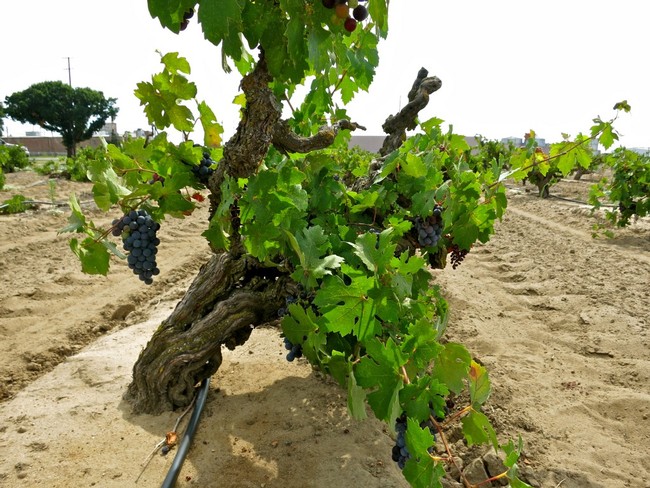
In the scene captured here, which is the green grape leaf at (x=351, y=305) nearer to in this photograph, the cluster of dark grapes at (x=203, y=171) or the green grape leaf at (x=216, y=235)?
the green grape leaf at (x=216, y=235)

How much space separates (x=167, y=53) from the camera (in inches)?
84.8

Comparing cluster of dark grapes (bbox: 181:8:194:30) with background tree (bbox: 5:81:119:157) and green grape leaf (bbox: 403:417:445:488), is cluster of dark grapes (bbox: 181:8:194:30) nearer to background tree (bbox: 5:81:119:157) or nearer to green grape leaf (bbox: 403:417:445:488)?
green grape leaf (bbox: 403:417:445:488)

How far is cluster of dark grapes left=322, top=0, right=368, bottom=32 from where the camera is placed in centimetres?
148

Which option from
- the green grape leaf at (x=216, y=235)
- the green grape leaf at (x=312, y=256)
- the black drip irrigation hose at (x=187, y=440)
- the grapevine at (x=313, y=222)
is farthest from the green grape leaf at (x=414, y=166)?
the black drip irrigation hose at (x=187, y=440)

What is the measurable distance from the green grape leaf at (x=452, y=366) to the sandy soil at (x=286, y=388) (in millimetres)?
911

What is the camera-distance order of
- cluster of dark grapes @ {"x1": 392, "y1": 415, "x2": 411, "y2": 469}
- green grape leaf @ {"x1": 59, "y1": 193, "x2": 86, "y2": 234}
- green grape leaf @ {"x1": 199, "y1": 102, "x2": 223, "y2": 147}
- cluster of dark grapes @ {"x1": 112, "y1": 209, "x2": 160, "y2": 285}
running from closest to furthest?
cluster of dark grapes @ {"x1": 392, "y1": 415, "x2": 411, "y2": 469} → green grape leaf @ {"x1": 59, "y1": 193, "x2": 86, "y2": 234} → cluster of dark grapes @ {"x1": 112, "y1": 209, "x2": 160, "y2": 285} → green grape leaf @ {"x1": 199, "y1": 102, "x2": 223, "y2": 147}

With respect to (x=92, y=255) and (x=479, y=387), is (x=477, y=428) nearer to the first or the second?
(x=479, y=387)

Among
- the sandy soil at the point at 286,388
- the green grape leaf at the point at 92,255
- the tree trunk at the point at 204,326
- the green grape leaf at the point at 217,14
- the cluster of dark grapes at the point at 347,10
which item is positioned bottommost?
the sandy soil at the point at 286,388

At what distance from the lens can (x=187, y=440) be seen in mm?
2592

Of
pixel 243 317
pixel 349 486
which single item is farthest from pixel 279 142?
pixel 349 486

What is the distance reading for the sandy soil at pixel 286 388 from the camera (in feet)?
8.27

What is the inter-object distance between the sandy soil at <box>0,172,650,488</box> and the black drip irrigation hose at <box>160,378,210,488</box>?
59 mm

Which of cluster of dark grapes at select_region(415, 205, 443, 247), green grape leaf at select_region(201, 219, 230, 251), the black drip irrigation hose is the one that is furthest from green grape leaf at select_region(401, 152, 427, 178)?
the black drip irrigation hose

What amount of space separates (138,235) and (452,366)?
5.02 feet
